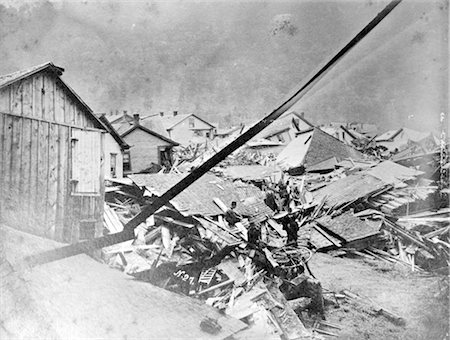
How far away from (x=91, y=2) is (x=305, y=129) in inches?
97.9

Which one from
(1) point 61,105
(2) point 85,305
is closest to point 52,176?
(1) point 61,105

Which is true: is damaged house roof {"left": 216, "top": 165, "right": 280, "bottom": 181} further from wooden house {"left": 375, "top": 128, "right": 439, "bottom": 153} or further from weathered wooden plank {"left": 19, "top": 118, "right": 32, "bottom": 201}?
weathered wooden plank {"left": 19, "top": 118, "right": 32, "bottom": 201}

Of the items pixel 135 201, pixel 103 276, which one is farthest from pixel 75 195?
pixel 103 276

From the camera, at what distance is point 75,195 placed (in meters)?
3.13

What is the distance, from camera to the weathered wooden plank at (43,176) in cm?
306

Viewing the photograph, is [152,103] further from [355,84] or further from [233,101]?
[355,84]

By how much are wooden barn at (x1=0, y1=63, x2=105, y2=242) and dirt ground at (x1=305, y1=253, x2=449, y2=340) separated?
7.66ft

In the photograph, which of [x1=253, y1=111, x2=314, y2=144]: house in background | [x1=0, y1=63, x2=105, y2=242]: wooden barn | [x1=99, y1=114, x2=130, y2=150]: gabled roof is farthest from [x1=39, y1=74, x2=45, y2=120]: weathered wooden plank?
[x1=253, y1=111, x2=314, y2=144]: house in background

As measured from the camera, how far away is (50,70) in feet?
10.2

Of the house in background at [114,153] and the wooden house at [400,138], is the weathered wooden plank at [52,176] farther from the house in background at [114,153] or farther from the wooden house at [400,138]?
the wooden house at [400,138]

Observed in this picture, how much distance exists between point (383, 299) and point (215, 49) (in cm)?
299

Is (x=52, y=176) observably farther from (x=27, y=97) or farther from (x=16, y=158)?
(x=27, y=97)

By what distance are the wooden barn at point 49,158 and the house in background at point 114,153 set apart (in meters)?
0.06

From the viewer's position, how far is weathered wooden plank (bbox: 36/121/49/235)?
306 cm
